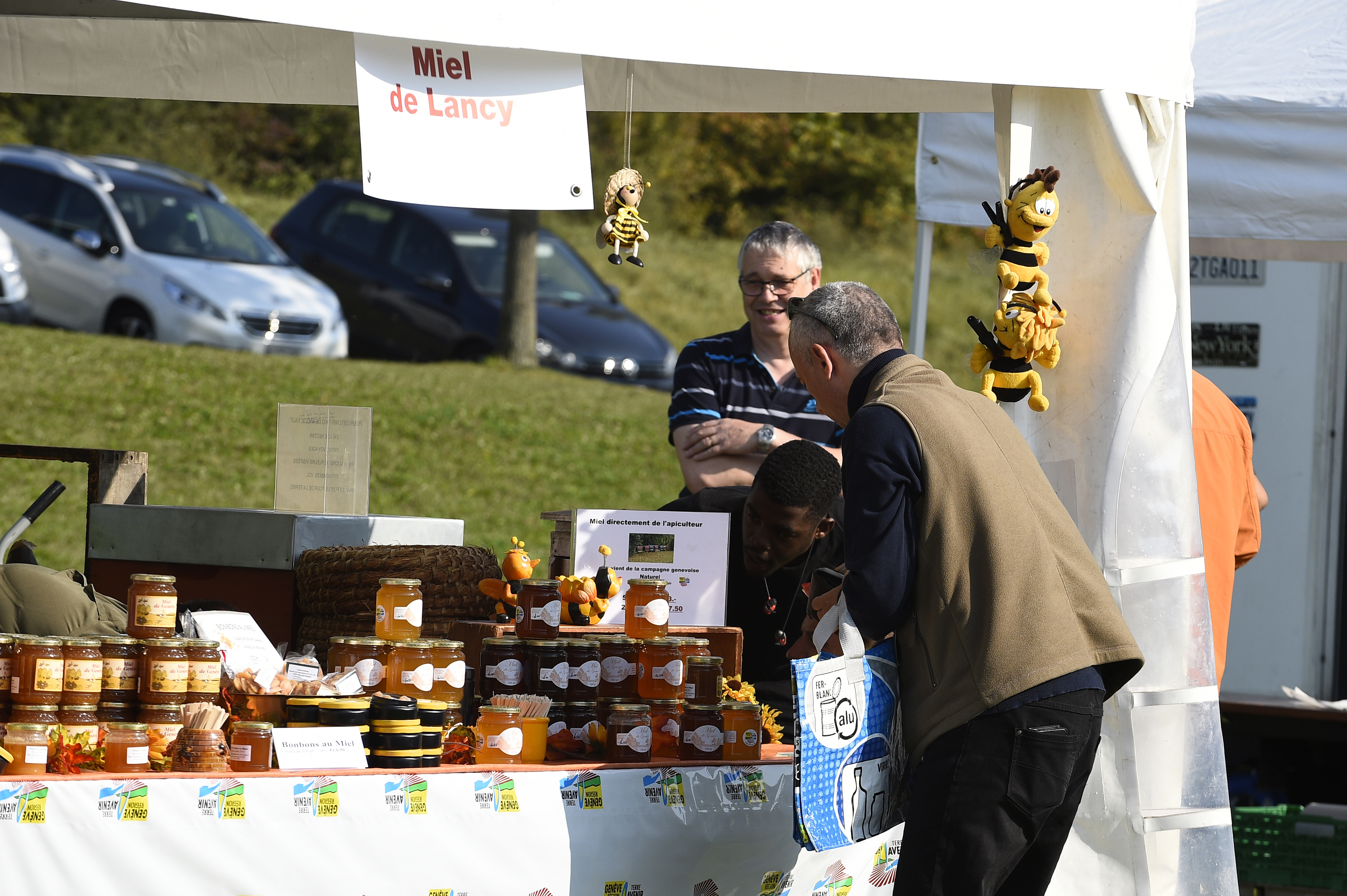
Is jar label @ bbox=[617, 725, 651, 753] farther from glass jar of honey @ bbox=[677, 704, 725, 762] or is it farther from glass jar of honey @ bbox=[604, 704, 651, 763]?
glass jar of honey @ bbox=[677, 704, 725, 762]

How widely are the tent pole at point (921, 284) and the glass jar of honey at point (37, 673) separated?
333 cm

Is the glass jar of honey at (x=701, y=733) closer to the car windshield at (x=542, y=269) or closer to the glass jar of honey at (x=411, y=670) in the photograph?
the glass jar of honey at (x=411, y=670)

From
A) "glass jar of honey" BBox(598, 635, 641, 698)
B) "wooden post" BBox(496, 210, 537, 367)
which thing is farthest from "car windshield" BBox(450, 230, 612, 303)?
"glass jar of honey" BBox(598, 635, 641, 698)

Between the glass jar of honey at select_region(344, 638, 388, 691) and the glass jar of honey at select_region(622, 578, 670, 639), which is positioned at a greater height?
the glass jar of honey at select_region(622, 578, 670, 639)

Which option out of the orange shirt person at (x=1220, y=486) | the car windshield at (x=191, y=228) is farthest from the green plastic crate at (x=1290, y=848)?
the car windshield at (x=191, y=228)

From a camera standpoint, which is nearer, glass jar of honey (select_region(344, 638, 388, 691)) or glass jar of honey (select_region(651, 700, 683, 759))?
glass jar of honey (select_region(344, 638, 388, 691))

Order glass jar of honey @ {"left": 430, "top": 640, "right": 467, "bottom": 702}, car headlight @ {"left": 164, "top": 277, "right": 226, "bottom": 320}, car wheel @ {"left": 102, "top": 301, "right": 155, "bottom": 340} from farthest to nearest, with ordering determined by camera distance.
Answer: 1. car wheel @ {"left": 102, "top": 301, "right": 155, "bottom": 340}
2. car headlight @ {"left": 164, "top": 277, "right": 226, "bottom": 320}
3. glass jar of honey @ {"left": 430, "top": 640, "right": 467, "bottom": 702}

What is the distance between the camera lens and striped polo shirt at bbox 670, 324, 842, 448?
Answer: 4.51 m

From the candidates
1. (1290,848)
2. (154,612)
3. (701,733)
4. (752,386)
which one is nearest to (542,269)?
(752,386)

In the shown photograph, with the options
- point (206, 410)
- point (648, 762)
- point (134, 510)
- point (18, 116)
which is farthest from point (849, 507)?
point (18, 116)

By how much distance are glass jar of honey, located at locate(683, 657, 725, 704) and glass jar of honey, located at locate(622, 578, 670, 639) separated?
10cm

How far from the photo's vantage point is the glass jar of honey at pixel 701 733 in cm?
314

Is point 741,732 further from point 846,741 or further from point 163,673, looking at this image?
point 163,673

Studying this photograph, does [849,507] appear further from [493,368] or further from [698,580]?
[493,368]
